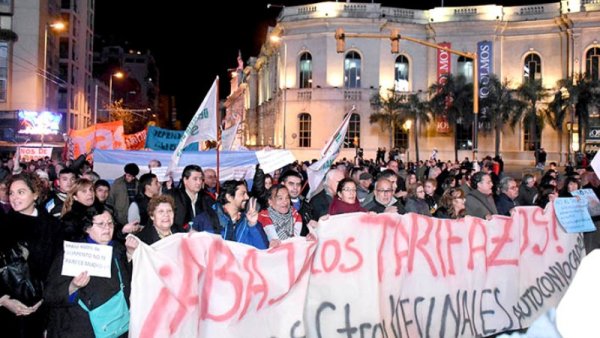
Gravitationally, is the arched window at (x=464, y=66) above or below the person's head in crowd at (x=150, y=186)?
above

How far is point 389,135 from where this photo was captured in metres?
45.8

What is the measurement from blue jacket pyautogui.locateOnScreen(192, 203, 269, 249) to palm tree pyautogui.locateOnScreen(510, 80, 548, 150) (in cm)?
3778

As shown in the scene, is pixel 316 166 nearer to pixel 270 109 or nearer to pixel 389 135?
pixel 389 135

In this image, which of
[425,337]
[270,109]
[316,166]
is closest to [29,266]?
[425,337]

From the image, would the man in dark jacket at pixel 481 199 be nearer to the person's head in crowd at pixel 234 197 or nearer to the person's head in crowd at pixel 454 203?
the person's head in crowd at pixel 454 203

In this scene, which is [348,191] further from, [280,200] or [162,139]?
[162,139]

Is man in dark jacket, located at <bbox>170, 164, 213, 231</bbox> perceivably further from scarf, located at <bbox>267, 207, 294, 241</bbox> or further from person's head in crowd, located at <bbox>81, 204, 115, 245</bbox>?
person's head in crowd, located at <bbox>81, 204, 115, 245</bbox>

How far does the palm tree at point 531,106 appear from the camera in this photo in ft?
135

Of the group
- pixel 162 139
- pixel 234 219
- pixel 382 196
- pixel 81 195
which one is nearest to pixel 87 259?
pixel 81 195

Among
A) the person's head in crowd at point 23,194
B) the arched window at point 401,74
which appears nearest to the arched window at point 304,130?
the arched window at point 401,74

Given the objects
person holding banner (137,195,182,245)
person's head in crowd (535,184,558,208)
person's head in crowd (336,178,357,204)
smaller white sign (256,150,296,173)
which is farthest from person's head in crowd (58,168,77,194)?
person's head in crowd (535,184,558,208)

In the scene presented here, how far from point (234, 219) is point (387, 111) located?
3850 cm

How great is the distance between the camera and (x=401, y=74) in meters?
47.3

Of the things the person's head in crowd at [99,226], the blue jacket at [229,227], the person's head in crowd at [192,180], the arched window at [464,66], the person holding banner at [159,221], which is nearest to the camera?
the person's head in crowd at [99,226]
